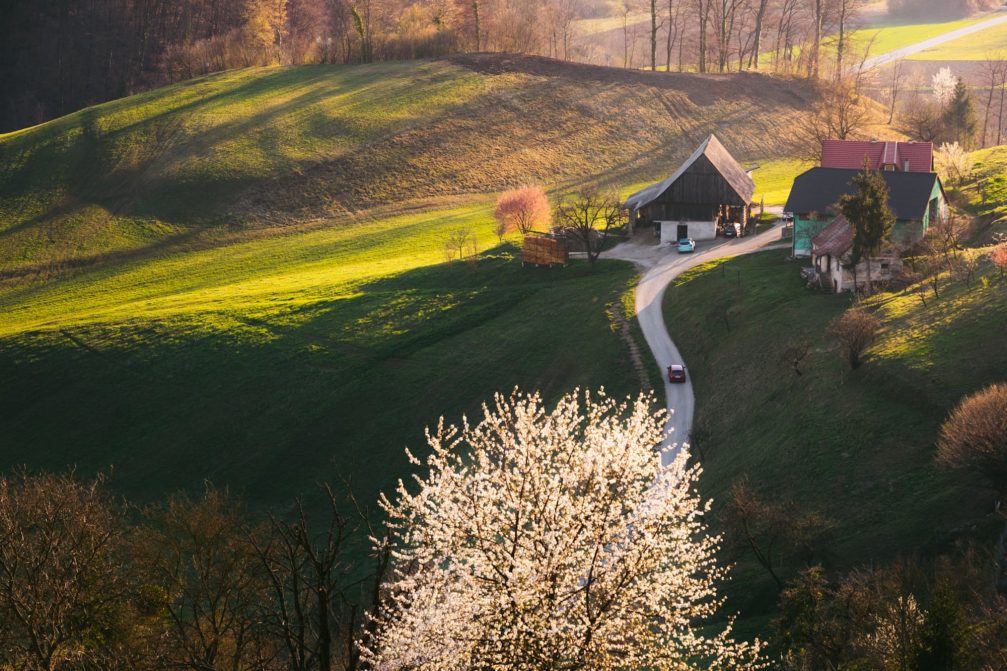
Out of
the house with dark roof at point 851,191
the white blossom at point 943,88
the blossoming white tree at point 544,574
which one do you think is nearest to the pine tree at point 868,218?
the house with dark roof at point 851,191

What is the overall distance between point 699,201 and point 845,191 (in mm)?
16092

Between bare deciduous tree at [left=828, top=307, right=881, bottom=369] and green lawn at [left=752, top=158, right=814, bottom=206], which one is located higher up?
green lawn at [left=752, top=158, right=814, bottom=206]

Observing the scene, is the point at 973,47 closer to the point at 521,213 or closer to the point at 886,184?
the point at 521,213

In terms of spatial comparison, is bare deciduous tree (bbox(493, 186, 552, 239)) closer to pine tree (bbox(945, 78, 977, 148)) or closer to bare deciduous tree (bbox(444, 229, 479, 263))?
bare deciduous tree (bbox(444, 229, 479, 263))

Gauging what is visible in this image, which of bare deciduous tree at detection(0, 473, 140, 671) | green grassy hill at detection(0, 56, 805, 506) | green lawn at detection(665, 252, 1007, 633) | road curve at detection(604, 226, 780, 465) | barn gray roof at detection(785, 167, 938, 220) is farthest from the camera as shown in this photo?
barn gray roof at detection(785, 167, 938, 220)

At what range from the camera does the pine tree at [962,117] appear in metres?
110

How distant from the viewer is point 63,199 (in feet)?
379

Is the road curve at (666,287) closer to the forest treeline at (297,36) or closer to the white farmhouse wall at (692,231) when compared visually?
the white farmhouse wall at (692,231)

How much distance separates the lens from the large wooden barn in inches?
3398

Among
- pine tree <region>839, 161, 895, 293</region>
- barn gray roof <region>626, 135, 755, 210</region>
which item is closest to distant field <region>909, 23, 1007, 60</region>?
barn gray roof <region>626, 135, 755, 210</region>

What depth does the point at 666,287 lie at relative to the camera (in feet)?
243

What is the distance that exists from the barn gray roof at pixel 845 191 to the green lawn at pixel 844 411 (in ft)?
33.5

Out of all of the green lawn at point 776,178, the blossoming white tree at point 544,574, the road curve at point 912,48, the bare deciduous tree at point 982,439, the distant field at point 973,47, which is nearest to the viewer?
the blossoming white tree at point 544,574

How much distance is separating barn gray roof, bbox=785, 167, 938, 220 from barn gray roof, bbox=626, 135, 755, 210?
39.0 ft
